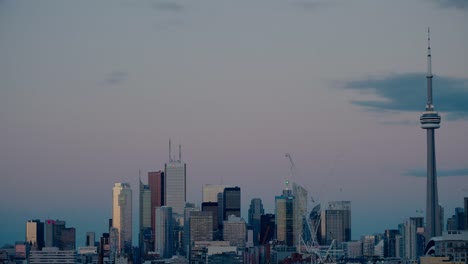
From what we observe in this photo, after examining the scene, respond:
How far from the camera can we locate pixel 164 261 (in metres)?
60.5

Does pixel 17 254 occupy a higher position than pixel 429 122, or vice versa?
pixel 429 122

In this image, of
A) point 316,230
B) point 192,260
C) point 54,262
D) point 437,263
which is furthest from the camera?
point 316,230

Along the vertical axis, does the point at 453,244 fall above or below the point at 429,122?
below

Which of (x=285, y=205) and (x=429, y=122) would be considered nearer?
(x=429, y=122)

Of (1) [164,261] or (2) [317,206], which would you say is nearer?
(1) [164,261]

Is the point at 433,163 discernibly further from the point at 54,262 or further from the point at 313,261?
the point at 54,262

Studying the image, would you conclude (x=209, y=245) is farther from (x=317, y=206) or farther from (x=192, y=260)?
(x=317, y=206)

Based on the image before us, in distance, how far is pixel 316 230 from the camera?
67.9 m

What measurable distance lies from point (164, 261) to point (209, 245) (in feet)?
18.1

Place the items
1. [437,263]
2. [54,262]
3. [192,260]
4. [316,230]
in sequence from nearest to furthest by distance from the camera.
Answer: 1. [437,263]
2. [54,262]
3. [192,260]
4. [316,230]

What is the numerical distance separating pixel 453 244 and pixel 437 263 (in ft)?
18.0

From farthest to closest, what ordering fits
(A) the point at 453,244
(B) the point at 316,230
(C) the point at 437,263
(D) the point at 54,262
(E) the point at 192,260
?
1. (B) the point at 316,230
2. (E) the point at 192,260
3. (D) the point at 54,262
4. (A) the point at 453,244
5. (C) the point at 437,263

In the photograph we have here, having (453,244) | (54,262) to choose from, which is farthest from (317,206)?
(453,244)

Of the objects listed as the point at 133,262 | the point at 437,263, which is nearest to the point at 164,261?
the point at 133,262
